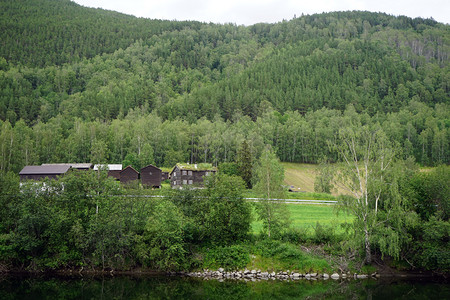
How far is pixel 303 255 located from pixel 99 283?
891 inches

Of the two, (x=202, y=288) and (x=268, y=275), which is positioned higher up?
(x=202, y=288)

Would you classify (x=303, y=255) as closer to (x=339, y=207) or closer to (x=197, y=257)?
(x=339, y=207)

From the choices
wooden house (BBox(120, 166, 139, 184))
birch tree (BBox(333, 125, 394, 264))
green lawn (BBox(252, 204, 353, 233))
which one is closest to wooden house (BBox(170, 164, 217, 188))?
wooden house (BBox(120, 166, 139, 184))

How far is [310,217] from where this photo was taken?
62219mm

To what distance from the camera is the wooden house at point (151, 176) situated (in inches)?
3858

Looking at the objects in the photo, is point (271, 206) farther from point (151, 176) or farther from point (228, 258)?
point (151, 176)

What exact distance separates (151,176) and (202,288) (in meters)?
59.0

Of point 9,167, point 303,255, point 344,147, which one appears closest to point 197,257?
point 303,255

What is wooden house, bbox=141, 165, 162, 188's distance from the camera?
322 ft

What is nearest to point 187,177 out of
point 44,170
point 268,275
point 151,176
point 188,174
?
point 188,174

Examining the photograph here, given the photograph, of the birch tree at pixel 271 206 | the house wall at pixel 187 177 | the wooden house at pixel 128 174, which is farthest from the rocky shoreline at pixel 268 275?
the wooden house at pixel 128 174

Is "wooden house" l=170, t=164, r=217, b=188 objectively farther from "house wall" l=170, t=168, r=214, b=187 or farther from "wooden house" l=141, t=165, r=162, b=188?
"wooden house" l=141, t=165, r=162, b=188

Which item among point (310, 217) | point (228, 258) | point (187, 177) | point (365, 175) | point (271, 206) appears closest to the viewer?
point (228, 258)

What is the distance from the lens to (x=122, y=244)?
46844 millimetres
